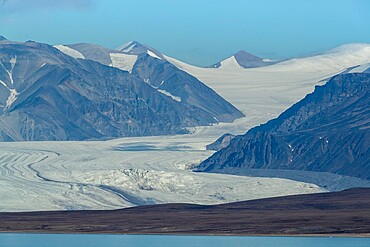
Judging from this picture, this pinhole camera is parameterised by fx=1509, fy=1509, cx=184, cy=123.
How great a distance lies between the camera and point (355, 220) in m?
112

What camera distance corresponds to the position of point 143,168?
147m

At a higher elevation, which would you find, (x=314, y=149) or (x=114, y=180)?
(x=314, y=149)

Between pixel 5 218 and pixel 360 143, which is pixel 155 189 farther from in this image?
pixel 360 143

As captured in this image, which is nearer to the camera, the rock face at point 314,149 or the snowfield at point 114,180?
the snowfield at point 114,180

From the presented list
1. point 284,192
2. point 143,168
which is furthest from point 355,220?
point 143,168

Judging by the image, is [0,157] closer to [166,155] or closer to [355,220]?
[166,155]

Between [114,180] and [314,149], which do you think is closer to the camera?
[114,180]

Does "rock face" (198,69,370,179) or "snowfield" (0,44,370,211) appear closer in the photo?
"snowfield" (0,44,370,211)

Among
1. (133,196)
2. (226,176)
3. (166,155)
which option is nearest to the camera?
(133,196)

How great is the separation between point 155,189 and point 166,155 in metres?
22.7

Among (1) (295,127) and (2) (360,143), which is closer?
(2) (360,143)

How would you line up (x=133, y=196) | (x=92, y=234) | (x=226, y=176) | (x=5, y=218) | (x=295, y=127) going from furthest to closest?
(x=295, y=127)
(x=226, y=176)
(x=133, y=196)
(x=5, y=218)
(x=92, y=234)

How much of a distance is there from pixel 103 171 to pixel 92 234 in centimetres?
3171

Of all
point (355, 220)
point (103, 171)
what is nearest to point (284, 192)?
point (103, 171)
